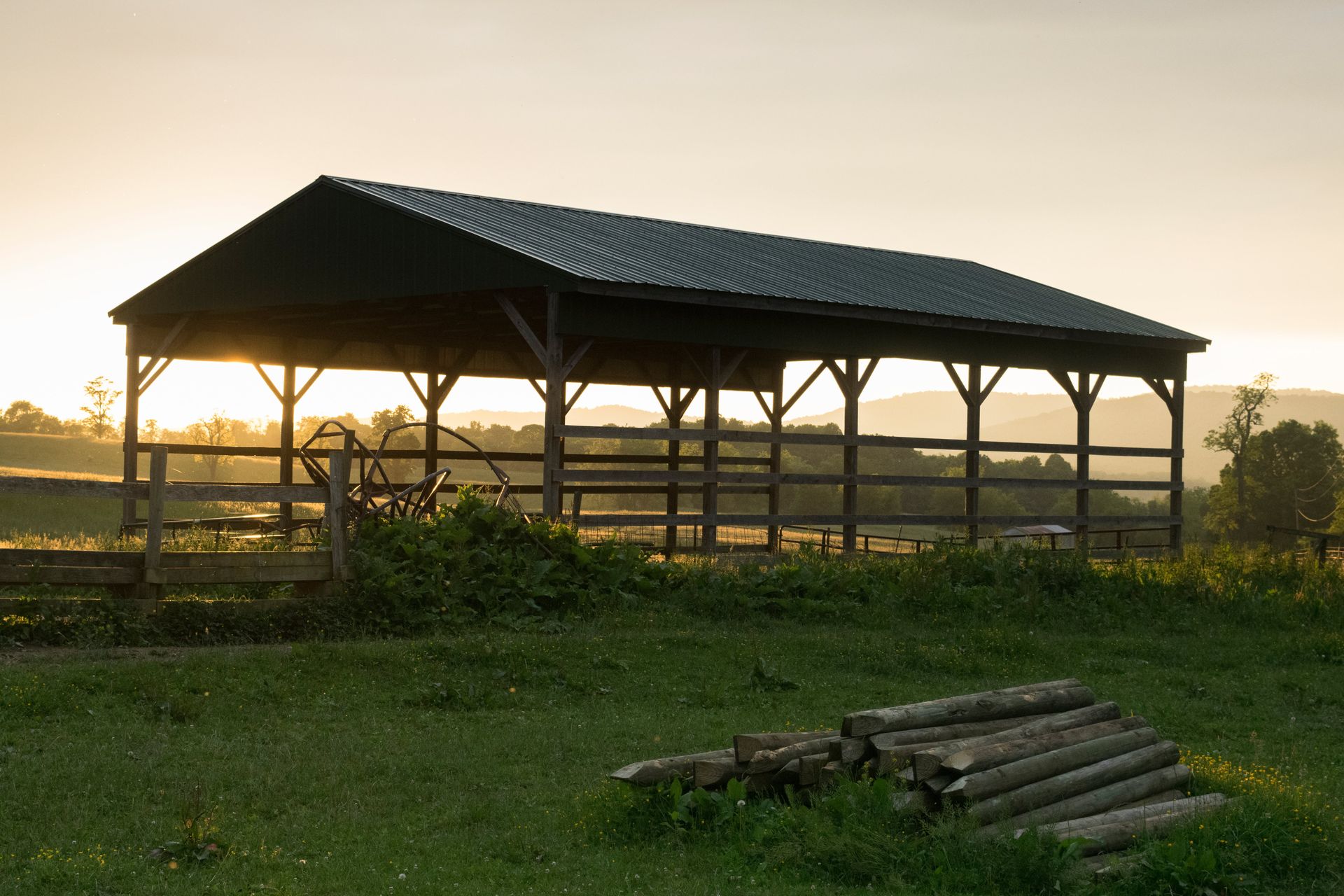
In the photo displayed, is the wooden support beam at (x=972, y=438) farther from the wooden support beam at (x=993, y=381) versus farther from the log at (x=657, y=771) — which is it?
the log at (x=657, y=771)

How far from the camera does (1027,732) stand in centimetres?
898

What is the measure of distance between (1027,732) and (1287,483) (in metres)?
83.9

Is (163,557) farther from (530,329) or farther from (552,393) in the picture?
(530,329)

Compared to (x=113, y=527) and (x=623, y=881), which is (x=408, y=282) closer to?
(x=623, y=881)

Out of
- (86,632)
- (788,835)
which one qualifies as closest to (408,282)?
(86,632)

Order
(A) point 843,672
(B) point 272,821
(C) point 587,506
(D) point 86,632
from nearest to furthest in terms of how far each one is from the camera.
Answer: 1. (B) point 272,821
2. (D) point 86,632
3. (A) point 843,672
4. (C) point 587,506

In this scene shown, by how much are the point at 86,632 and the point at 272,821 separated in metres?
5.98

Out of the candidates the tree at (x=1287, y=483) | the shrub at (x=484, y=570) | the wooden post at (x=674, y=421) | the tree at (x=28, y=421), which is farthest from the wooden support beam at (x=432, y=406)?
the tree at (x=28, y=421)

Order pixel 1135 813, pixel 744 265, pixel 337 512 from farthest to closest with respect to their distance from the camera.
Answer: pixel 744 265, pixel 337 512, pixel 1135 813

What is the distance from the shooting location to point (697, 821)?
845 cm

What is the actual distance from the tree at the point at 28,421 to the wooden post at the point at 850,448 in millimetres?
89568

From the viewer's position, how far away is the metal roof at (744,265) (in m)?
21.5

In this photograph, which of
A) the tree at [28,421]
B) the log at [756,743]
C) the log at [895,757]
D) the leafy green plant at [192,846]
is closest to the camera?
the leafy green plant at [192,846]

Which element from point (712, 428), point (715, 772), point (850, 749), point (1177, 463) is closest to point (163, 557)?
point (715, 772)
